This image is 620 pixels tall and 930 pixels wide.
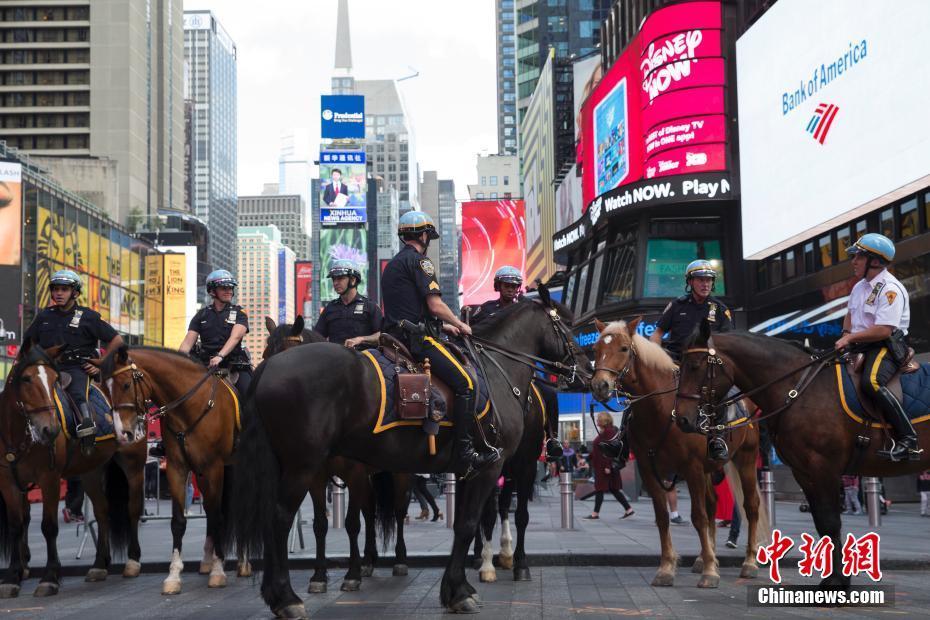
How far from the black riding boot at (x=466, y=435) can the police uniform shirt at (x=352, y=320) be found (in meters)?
3.57

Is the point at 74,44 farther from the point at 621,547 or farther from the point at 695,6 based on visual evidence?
the point at 621,547

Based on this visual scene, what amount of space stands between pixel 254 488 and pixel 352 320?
441 centimetres

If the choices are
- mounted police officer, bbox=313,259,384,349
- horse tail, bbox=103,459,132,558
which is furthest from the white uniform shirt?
horse tail, bbox=103,459,132,558

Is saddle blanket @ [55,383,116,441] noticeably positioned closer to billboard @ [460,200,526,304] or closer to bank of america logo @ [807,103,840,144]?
bank of america logo @ [807,103,840,144]

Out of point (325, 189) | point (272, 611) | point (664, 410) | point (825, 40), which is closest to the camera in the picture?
point (272, 611)

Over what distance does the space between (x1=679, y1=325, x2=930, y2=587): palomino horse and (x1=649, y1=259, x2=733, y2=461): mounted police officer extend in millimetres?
1622

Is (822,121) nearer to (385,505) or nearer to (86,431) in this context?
(385,505)

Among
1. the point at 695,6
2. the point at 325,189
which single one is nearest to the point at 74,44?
the point at 325,189

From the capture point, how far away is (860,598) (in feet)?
30.8

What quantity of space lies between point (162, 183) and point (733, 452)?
132 meters

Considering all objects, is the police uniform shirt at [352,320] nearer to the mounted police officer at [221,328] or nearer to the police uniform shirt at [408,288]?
the mounted police officer at [221,328]

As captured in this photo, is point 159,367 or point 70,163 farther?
point 70,163

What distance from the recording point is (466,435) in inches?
367

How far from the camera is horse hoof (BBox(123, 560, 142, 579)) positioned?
1245 centimetres
